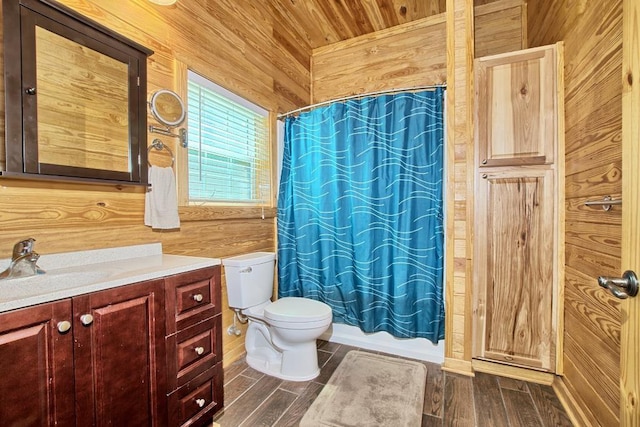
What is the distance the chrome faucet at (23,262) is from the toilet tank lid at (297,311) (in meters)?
1.13

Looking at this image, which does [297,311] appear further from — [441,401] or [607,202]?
[607,202]

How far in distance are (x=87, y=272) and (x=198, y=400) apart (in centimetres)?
73

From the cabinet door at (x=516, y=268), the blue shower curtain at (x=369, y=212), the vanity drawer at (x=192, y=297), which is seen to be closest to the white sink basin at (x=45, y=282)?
the vanity drawer at (x=192, y=297)

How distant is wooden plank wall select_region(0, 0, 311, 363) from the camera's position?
3.84ft

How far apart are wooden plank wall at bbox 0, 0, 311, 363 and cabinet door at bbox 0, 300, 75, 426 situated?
19.0 inches

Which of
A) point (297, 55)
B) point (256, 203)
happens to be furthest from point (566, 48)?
point (256, 203)

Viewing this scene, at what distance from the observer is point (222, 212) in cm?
198

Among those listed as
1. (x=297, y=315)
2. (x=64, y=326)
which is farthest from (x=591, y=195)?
(x=64, y=326)

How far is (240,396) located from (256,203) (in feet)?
4.37

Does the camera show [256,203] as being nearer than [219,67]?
No

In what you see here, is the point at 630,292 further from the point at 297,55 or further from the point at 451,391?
the point at 297,55

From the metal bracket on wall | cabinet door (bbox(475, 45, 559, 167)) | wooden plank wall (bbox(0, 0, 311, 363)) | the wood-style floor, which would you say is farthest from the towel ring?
the metal bracket on wall

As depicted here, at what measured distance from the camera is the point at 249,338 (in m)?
2.09

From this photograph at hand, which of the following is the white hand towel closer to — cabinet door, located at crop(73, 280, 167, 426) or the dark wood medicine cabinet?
the dark wood medicine cabinet
